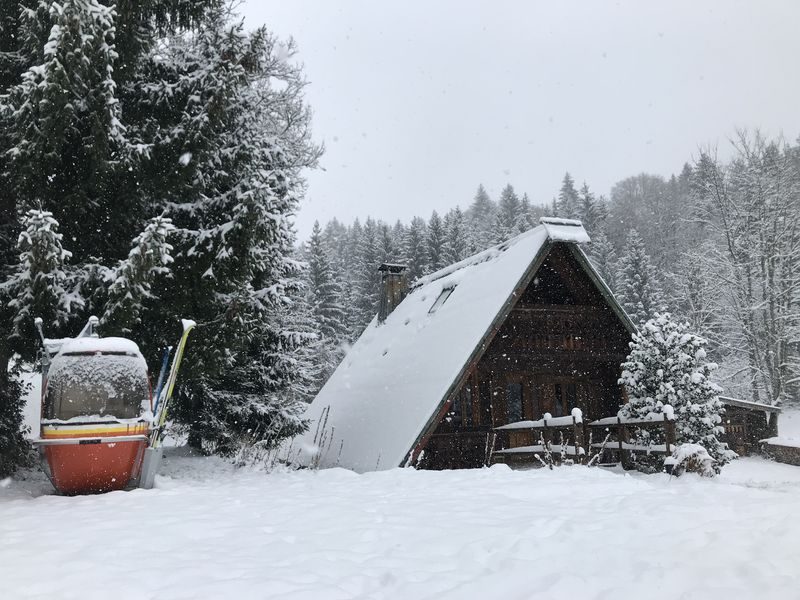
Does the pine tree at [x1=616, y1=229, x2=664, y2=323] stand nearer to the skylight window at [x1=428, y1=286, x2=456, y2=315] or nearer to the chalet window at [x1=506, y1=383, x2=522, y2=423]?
the chalet window at [x1=506, y1=383, x2=522, y2=423]

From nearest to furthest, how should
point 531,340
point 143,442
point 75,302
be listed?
point 143,442 < point 75,302 < point 531,340

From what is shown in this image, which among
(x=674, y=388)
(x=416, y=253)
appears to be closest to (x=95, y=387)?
(x=674, y=388)

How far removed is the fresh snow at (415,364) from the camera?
12.4 metres

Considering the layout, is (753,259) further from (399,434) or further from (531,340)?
(399,434)

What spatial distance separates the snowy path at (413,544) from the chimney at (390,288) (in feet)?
52.4

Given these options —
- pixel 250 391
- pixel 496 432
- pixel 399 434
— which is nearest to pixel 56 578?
pixel 399 434

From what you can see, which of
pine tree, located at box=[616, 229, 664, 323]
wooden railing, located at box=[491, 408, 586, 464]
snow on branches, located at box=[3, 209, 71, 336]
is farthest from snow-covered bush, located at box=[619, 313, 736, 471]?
pine tree, located at box=[616, 229, 664, 323]

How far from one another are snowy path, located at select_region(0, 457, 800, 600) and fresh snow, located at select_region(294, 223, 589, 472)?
16.4 ft

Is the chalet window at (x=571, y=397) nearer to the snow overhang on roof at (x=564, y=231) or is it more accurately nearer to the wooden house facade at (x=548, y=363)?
→ the wooden house facade at (x=548, y=363)

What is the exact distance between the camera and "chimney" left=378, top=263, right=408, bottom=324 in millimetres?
23312

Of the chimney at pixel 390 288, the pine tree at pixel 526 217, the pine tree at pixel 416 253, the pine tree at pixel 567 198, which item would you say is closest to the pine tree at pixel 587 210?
the pine tree at pixel 567 198

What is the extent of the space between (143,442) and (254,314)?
348 centimetres

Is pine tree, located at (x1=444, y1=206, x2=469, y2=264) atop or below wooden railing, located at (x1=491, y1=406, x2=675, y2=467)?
atop

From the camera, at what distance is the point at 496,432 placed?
566 inches
